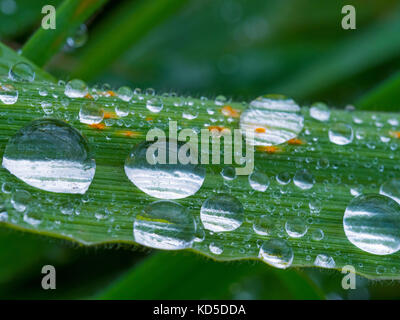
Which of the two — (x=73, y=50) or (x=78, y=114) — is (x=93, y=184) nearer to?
(x=78, y=114)

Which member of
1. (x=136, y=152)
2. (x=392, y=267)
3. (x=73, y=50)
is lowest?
(x=392, y=267)

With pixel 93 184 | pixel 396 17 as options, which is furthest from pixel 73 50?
pixel 396 17

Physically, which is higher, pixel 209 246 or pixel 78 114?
pixel 78 114

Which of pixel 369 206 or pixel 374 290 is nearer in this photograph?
pixel 369 206

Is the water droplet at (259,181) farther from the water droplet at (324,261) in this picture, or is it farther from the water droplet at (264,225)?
the water droplet at (324,261)

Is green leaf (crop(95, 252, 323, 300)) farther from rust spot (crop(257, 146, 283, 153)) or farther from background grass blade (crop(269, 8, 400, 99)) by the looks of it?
background grass blade (crop(269, 8, 400, 99))
